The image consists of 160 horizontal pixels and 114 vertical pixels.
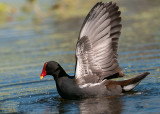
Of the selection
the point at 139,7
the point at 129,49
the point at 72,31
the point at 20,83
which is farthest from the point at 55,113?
the point at 139,7

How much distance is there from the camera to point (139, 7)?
67.1ft

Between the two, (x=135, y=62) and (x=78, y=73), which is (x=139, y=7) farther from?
(x=78, y=73)

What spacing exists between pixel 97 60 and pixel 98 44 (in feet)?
0.99

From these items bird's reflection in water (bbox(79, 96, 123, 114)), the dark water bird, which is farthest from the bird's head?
bird's reflection in water (bbox(79, 96, 123, 114))

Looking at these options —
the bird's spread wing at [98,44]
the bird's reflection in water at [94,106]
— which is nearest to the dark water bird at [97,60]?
the bird's spread wing at [98,44]

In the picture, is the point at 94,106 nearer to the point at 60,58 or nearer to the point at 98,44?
the point at 98,44

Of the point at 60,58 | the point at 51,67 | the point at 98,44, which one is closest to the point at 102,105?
the point at 98,44

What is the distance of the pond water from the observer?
286 inches

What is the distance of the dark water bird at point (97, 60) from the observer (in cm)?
745

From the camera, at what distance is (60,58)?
11.5 m

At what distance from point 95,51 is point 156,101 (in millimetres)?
1471

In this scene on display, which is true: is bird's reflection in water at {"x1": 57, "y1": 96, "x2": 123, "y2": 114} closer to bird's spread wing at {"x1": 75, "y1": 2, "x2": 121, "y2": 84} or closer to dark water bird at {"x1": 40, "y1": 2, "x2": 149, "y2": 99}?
dark water bird at {"x1": 40, "y1": 2, "x2": 149, "y2": 99}

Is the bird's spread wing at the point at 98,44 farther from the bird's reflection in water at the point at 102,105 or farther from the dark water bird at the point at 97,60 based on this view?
the bird's reflection in water at the point at 102,105

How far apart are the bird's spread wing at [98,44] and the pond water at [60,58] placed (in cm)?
52
